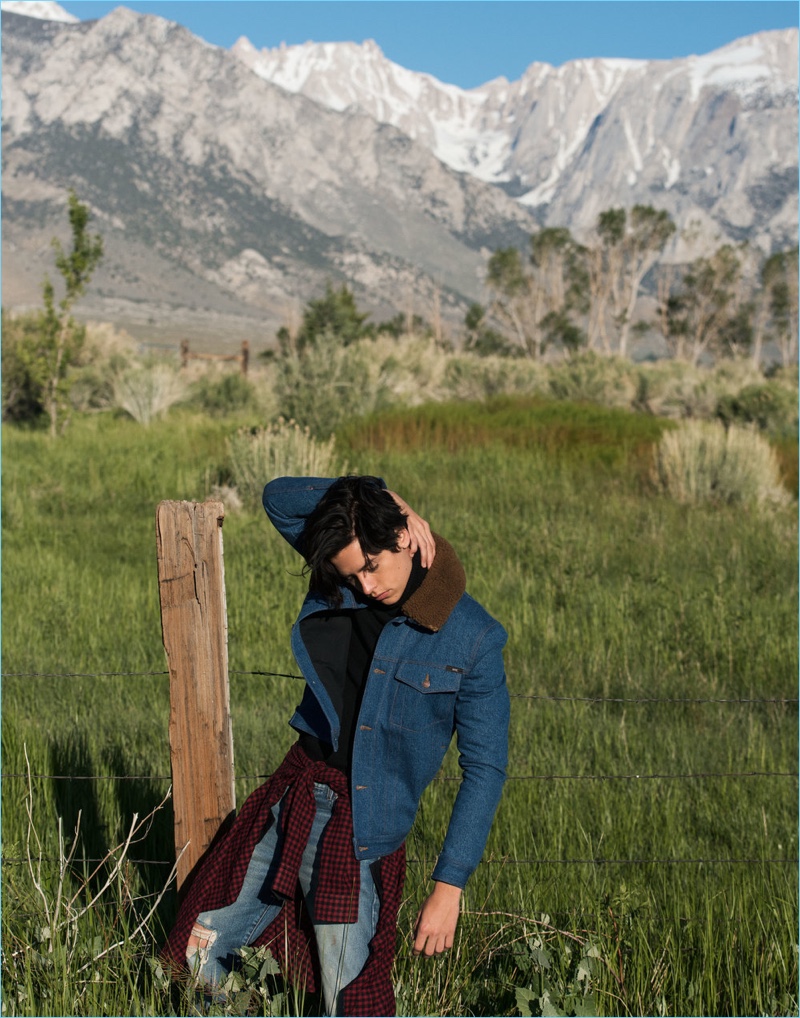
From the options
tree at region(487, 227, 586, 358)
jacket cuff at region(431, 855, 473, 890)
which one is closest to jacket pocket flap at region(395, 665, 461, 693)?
jacket cuff at region(431, 855, 473, 890)

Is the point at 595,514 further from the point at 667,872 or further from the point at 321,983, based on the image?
the point at 321,983

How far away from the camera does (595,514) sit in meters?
11.3

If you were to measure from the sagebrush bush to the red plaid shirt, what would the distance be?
10489 mm

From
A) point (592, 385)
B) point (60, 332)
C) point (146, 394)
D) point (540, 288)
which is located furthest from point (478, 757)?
point (540, 288)

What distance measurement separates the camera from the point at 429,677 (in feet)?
8.30

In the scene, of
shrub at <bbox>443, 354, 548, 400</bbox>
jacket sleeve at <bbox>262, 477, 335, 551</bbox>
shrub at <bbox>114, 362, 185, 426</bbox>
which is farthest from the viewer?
shrub at <bbox>443, 354, 548, 400</bbox>

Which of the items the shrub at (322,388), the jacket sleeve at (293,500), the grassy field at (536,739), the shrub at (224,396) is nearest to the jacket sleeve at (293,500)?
the jacket sleeve at (293,500)

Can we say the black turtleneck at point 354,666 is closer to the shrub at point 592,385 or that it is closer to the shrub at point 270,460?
the shrub at point 270,460

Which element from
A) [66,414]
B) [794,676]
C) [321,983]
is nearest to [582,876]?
[321,983]

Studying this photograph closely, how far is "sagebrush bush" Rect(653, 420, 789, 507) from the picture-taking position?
1266 centimetres

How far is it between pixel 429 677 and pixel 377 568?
28 cm

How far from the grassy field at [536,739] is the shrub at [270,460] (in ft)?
2.13

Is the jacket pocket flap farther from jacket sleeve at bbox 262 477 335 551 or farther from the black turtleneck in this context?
jacket sleeve at bbox 262 477 335 551

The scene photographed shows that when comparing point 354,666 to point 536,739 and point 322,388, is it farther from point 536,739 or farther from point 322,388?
point 322,388
